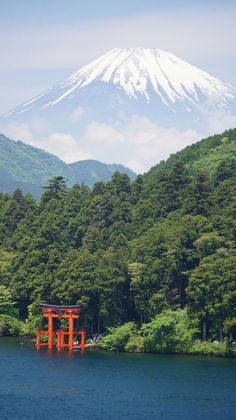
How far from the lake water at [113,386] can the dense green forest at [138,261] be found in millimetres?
3189

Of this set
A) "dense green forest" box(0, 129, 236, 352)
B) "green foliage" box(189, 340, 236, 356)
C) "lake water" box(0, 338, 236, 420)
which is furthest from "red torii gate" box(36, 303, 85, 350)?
"green foliage" box(189, 340, 236, 356)

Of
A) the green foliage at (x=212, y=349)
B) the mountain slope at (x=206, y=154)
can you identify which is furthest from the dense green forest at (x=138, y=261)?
the mountain slope at (x=206, y=154)

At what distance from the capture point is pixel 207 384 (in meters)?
56.3

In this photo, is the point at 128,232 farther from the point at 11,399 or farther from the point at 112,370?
the point at 11,399

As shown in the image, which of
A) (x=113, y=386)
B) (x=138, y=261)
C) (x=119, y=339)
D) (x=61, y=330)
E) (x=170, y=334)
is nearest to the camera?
(x=113, y=386)

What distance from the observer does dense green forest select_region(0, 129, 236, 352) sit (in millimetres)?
68250

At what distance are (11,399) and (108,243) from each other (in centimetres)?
3162

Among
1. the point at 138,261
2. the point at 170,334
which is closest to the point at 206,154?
the point at 138,261

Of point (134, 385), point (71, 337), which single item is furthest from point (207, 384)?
point (71, 337)

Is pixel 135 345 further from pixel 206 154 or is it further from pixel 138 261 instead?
pixel 206 154

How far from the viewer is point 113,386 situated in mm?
56562

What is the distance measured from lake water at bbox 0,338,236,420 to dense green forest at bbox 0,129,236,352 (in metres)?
3.19

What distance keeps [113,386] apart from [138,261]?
19.6 m

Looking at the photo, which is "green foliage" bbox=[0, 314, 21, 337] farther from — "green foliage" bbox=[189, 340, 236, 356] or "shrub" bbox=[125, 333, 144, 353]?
"green foliage" bbox=[189, 340, 236, 356]
